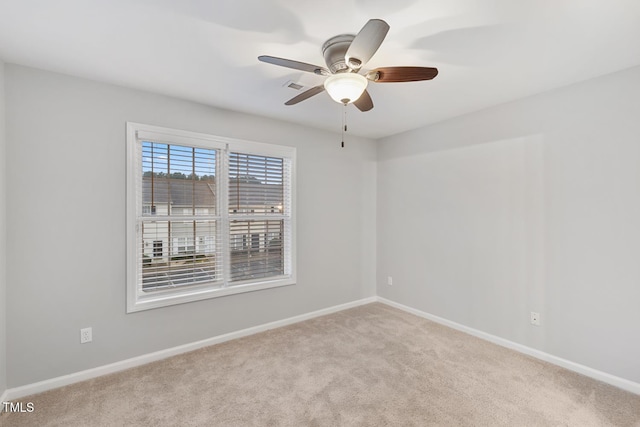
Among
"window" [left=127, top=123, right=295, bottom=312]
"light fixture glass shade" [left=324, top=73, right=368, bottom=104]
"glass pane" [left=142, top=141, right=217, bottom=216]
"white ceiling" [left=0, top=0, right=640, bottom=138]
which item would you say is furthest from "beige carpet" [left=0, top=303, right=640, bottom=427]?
"white ceiling" [left=0, top=0, right=640, bottom=138]

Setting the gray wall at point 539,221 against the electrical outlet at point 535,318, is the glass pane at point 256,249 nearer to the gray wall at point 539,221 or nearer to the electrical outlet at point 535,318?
the gray wall at point 539,221

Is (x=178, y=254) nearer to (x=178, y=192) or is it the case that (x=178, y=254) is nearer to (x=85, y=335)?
(x=178, y=192)

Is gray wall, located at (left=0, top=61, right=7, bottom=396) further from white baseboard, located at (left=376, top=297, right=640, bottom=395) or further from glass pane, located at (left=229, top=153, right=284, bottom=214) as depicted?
white baseboard, located at (left=376, top=297, right=640, bottom=395)

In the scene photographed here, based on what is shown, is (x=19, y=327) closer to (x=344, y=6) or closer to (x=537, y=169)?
(x=344, y=6)

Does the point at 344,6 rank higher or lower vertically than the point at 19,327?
higher

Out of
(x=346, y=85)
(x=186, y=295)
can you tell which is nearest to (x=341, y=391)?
(x=186, y=295)

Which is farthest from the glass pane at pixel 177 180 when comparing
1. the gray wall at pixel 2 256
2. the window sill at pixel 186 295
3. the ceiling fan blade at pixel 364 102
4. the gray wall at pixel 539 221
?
the gray wall at pixel 539 221

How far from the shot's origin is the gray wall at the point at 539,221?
2289 millimetres

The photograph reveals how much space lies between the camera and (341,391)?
224cm

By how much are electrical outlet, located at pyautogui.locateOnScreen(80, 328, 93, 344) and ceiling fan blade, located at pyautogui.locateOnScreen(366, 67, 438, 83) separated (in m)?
2.91

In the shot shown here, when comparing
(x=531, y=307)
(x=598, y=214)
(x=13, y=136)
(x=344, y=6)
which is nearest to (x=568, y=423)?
(x=531, y=307)

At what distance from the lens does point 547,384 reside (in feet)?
7.60

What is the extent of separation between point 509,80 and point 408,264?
7.88 ft

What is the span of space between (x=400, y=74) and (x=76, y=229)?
8.86ft
